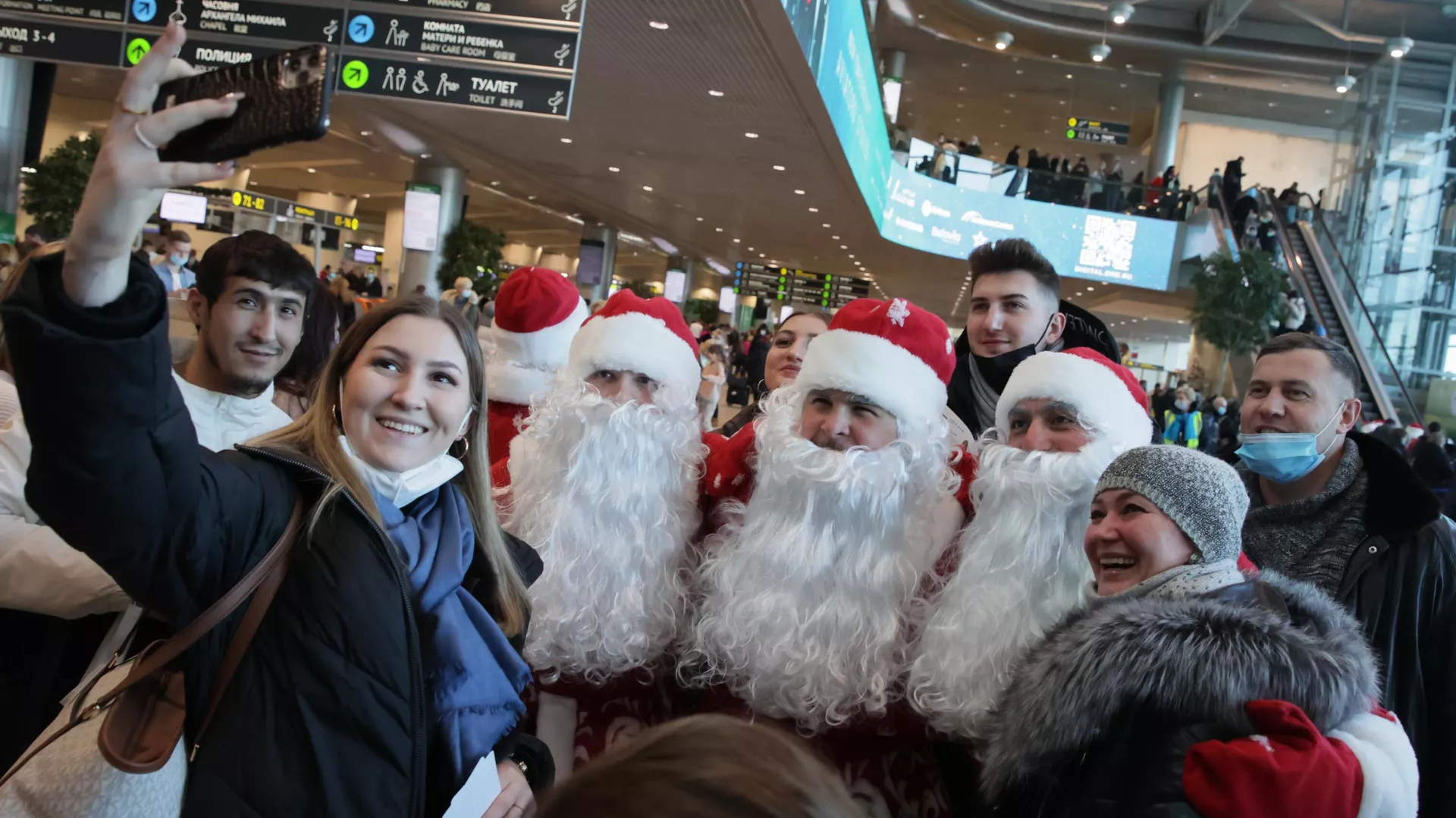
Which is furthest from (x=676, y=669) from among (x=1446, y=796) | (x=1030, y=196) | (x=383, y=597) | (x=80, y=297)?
(x=1030, y=196)

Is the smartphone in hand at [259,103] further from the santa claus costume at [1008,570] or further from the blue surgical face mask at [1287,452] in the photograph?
the blue surgical face mask at [1287,452]

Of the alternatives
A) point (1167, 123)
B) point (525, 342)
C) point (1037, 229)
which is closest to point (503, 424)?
point (525, 342)

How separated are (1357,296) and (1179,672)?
16026 mm

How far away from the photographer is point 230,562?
1324mm

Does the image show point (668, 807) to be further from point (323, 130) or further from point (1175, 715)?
point (1175, 715)

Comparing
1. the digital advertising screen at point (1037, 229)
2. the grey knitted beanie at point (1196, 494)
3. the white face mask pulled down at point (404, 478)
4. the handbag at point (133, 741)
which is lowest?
the handbag at point (133, 741)

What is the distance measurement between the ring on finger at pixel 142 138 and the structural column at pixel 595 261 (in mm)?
20742

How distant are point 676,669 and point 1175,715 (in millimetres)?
1061

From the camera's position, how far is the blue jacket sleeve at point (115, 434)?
1.03m

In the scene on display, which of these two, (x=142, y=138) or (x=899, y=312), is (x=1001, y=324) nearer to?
(x=899, y=312)

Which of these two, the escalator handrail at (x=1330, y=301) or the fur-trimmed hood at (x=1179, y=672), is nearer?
the fur-trimmed hood at (x=1179, y=672)

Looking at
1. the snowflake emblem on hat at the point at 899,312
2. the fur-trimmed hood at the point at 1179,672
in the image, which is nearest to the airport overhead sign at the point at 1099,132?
the snowflake emblem on hat at the point at 899,312

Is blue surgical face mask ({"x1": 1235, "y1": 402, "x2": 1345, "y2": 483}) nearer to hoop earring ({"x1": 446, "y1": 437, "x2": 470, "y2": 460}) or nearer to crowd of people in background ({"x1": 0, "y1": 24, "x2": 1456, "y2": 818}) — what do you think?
crowd of people in background ({"x1": 0, "y1": 24, "x2": 1456, "y2": 818})

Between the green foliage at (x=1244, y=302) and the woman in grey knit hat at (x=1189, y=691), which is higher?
the green foliage at (x=1244, y=302)
